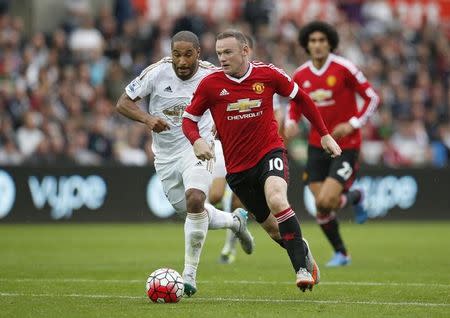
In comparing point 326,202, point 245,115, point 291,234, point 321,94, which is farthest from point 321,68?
point 291,234

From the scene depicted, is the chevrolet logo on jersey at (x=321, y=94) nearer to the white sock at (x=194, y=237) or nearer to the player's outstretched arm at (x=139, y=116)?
the player's outstretched arm at (x=139, y=116)

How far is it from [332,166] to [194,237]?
13.8ft

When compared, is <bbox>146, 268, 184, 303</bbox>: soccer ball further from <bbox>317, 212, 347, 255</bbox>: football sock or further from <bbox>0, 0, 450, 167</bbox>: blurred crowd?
<bbox>0, 0, 450, 167</bbox>: blurred crowd

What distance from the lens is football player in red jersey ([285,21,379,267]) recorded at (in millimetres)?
14000

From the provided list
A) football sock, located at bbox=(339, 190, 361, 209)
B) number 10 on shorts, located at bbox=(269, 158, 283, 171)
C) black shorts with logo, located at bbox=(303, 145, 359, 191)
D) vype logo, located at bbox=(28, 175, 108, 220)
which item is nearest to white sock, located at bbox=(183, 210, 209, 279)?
number 10 on shorts, located at bbox=(269, 158, 283, 171)

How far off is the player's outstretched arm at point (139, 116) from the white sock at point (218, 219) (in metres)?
1.05

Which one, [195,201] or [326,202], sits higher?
[195,201]

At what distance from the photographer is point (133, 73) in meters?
24.1

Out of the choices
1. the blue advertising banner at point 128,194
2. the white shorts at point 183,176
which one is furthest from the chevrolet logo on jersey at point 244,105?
the blue advertising banner at point 128,194

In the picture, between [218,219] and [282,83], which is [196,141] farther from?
[218,219]

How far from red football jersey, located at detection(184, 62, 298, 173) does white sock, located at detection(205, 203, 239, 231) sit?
3.41 feet

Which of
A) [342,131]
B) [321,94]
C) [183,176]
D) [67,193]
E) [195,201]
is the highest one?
[321,94]

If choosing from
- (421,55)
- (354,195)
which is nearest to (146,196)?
(354,195)

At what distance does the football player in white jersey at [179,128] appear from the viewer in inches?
415
